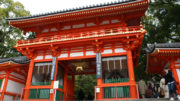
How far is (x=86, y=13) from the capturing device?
11.9 meters

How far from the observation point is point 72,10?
1200cm

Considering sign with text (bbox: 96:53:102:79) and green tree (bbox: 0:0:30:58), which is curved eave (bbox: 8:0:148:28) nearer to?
sign with text (bbox: 96:53:102:79)

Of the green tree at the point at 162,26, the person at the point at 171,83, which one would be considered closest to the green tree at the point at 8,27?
the green tree at the point at 162,26

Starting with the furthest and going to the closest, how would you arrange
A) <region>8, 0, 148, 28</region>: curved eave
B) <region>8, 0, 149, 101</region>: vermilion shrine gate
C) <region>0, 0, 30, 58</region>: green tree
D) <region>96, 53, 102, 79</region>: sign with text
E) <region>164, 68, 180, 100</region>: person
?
<region>0, 0, 30, 58</region>: green tree
<region>8, 0, 148, 28</region>: curved eave
<region>96, 53, 102, 79</region>: sign with text
<region>8, 0, 149, 101</region>: vermilion shrine gate
<region>164, 68, 180, 100</region>: person

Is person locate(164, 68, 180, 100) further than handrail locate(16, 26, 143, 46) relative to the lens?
No

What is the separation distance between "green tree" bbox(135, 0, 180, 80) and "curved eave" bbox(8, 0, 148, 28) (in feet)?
34.3

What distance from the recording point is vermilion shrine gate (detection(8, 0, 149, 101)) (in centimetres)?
1047

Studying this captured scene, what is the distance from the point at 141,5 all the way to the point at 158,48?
3712 mm

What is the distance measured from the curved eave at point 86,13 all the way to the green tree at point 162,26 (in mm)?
10440

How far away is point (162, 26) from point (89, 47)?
1548 cm

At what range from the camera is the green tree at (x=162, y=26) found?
1962cm

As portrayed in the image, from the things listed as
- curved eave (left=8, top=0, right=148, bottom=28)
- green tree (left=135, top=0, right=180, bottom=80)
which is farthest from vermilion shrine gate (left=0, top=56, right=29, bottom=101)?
green tree (left=135, top=0, right=180, bottom=80)

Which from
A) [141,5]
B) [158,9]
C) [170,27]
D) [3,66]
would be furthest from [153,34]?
[3,66]

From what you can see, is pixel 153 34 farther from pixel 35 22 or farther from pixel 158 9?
pixel 35 22
